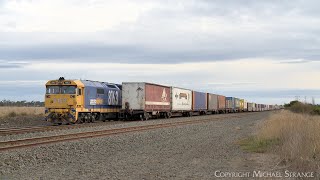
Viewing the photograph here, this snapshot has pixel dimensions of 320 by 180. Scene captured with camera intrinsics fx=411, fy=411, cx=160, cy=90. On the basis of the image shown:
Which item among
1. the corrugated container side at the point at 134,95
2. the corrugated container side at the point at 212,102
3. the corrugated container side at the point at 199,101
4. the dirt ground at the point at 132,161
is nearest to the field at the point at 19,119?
the corrugated container side at the point at 134,95

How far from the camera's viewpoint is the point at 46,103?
2933 centimetres

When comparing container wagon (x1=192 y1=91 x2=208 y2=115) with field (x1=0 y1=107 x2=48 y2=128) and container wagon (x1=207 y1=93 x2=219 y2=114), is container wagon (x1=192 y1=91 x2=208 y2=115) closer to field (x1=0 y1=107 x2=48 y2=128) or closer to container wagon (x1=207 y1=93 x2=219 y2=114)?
container wagon (x1=207 y1=93 x2=219 y2=114)

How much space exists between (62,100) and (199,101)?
99.0ft

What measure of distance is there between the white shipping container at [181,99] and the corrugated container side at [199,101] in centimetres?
156

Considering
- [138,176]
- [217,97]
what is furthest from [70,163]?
[217,97]

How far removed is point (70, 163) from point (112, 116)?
82.8 feet

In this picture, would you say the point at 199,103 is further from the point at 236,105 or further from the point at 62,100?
the point at 62,100

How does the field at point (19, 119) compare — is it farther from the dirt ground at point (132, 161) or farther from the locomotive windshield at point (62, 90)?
the dirt ground at point (132, 161)

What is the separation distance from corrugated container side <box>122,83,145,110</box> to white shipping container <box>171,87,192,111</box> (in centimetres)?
811

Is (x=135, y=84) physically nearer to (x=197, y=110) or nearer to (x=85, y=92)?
(x=85, y=92)

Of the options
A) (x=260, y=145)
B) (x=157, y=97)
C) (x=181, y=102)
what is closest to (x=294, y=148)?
(x=260, y=145)

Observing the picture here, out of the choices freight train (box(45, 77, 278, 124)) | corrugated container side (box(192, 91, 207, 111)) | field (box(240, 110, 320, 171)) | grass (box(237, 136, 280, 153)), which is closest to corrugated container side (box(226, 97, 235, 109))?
corrugated container side (box(192, 91, 207, 111))

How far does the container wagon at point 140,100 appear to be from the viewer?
36.7 m

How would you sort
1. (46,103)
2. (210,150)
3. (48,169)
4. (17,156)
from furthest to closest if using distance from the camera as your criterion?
(46,103) → (210,150) → (17,156) → (48,169)
